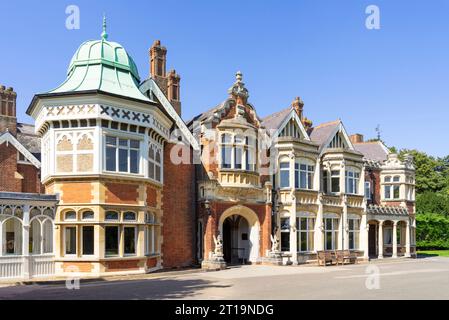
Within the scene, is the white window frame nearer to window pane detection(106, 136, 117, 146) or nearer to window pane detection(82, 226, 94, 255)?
window pane detection(106, 136, 117, 146)

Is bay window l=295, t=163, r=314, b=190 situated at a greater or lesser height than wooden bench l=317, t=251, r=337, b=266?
greater

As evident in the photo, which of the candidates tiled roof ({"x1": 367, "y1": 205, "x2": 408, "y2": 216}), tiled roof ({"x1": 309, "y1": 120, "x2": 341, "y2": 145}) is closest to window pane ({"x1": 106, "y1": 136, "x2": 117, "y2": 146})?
tiled roof ({"x1": 309, "y1": 120, "x2": 341, "y2": 145})

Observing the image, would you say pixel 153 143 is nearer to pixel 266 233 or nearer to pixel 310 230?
pixel 266 233

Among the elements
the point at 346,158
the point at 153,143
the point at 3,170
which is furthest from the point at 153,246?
the point at 346,158

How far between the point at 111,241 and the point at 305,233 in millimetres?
14324

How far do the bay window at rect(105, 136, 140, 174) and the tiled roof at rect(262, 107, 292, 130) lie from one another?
11.3 meters

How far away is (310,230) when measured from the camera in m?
32.1

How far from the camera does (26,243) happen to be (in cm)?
2052

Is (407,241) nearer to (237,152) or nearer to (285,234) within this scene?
(285,234)

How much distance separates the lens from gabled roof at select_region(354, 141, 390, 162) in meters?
44.8

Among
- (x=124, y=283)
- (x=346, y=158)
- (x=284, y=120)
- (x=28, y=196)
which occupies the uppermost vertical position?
(x=284, y=120)

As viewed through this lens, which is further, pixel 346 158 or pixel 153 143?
pixel 346 158
